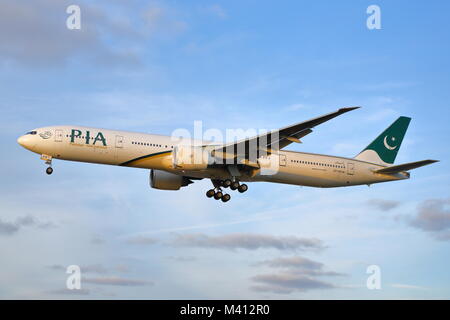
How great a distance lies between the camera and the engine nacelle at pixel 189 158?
37594mm

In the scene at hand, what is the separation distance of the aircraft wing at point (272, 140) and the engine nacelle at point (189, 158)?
1197mm

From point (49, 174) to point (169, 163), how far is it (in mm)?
7434

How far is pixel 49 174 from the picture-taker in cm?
3831

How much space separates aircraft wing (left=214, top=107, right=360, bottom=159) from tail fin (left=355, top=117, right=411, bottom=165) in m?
10.3

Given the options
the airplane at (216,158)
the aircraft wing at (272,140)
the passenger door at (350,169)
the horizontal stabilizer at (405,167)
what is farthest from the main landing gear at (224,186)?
the horizontal stabilizer at (405,167)

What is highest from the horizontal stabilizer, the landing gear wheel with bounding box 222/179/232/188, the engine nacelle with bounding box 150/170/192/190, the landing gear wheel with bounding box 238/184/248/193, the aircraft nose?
the aircraft nose

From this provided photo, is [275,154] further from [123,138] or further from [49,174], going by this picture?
[49,174]

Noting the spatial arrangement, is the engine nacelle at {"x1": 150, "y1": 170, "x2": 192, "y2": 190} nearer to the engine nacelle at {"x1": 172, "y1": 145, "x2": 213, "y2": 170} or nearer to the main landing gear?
the main landing gear

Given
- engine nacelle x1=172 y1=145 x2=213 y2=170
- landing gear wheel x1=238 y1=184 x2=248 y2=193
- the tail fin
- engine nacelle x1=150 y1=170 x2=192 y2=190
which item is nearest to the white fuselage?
landing gear wheel x1=238 y1=184 x2=248 y2=193

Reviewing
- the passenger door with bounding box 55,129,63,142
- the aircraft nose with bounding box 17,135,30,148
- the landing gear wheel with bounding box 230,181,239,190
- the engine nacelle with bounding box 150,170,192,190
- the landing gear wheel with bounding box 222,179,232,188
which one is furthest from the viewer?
the engine nacelle with bounding box 150,170,192,190

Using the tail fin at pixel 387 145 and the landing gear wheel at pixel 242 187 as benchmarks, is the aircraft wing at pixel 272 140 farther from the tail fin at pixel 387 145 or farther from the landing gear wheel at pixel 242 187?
the tail fin at pixel 387 145

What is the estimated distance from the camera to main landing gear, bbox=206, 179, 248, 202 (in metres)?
41.3

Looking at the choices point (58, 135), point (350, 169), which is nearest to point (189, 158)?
point (58, 135)

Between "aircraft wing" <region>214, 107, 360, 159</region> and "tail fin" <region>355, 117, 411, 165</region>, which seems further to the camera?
"tail fin" <region>355, 117, 411, 165</region>
